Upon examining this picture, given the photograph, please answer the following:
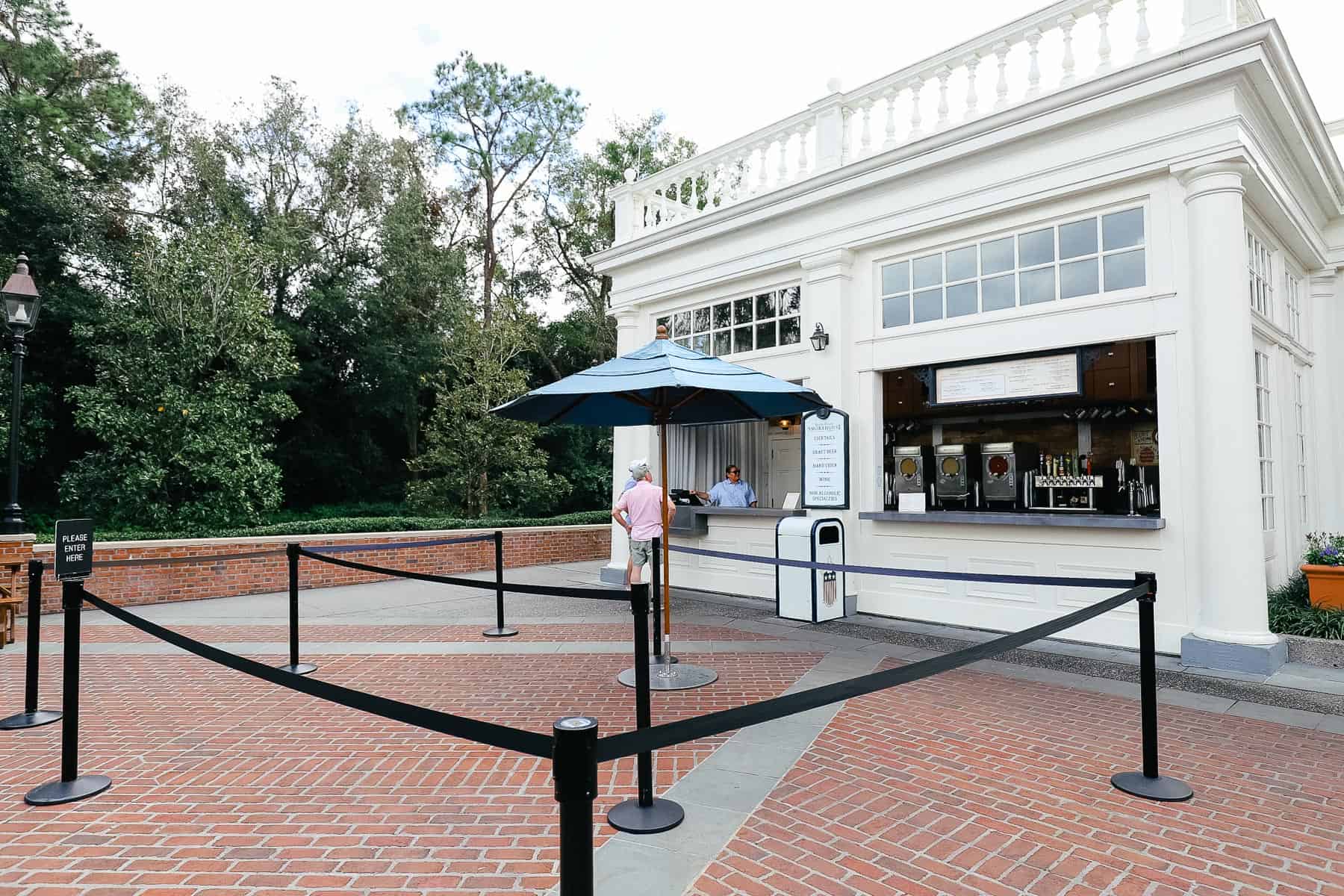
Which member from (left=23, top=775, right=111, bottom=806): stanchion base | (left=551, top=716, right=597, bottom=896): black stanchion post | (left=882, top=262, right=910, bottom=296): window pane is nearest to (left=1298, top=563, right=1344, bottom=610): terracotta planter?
(left=882, top=262, right=910, bottom=296): window pane

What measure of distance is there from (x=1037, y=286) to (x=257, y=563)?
10.5 meters

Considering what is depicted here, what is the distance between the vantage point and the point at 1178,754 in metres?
4.02

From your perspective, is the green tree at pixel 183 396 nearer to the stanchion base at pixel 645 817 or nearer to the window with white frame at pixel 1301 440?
the stanchion base at pixel 645 817

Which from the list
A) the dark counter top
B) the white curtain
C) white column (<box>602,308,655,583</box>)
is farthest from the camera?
the white curtain

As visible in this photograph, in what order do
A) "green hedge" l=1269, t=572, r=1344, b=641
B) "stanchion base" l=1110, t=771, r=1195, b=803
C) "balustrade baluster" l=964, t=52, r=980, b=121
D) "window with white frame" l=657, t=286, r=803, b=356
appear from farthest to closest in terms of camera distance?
"window with white frame" l=657, t=286, r=803, b=356 → "balustrade baluster" l=964, t=52, r=980, b=121 → "green hedge" l=1269, t=572, r=1344, b=641 → "stanchion base" l=1110, t=771, r=1195, b=803

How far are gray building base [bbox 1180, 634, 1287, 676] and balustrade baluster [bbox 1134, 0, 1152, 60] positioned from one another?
16.0ft

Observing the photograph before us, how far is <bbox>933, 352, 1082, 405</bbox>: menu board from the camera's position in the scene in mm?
6859

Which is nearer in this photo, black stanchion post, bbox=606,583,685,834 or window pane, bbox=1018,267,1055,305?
black stanchion post, bbox=606,583,685,834

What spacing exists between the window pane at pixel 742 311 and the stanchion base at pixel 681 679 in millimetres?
5172

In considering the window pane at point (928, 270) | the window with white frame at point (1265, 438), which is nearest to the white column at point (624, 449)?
the window pane at point (928, 270)

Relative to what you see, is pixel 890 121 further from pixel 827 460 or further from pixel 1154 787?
pixel 1154 787

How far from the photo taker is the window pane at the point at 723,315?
32.3 feet

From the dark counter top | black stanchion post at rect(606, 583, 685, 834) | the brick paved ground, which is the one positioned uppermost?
the dark counter top

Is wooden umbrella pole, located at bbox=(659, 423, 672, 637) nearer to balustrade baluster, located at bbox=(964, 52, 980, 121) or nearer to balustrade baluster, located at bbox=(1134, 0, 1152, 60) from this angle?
balustrade baluster, located at bbox=(964, 52, 980, 121)
